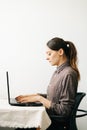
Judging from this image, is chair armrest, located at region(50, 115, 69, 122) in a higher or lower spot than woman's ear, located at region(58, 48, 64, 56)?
lower

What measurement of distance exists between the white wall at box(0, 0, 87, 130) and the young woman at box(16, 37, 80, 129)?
27.2 inches

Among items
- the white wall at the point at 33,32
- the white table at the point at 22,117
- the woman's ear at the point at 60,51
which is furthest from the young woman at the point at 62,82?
the white wall at the point at 33,32

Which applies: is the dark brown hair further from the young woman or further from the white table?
the white table

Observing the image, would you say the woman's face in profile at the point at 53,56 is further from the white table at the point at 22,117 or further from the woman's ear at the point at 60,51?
the white table at the point at 22,117

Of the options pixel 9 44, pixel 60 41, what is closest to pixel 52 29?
pixel 9 44

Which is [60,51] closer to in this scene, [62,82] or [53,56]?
[53,56]

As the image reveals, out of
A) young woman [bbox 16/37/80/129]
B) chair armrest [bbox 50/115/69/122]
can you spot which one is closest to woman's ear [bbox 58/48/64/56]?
young woman [bbox 16/37/80/129]

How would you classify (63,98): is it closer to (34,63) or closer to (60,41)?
(60,41)

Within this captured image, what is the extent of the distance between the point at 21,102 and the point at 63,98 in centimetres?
33

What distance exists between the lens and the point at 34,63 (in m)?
2.75

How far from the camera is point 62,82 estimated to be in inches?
75.7

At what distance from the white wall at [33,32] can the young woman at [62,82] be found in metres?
0.69

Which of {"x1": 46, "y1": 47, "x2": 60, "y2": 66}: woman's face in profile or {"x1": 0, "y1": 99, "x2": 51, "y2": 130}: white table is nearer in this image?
{"x1": 0, "y1": 99, "x2": 51, "y2": 130}: white table

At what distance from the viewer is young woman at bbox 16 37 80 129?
6.16 ft
